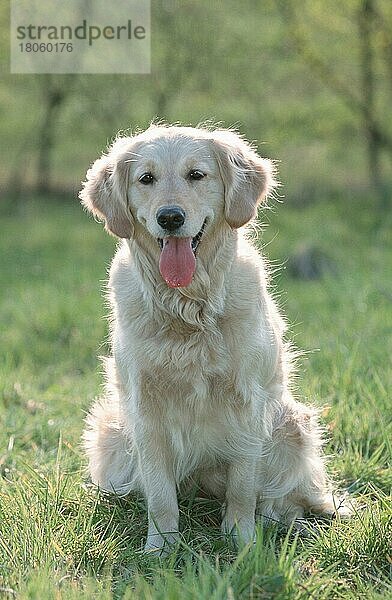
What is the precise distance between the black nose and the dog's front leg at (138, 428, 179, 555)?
2.75 feet

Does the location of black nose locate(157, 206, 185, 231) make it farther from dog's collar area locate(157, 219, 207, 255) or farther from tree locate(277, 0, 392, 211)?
tree locate(277, 0, 392, 211)

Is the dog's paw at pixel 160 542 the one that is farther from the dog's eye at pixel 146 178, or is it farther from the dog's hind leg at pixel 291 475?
the dog's eye at pixel 146 178

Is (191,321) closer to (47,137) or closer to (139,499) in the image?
(139,499)

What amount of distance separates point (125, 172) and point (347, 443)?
1817 mm

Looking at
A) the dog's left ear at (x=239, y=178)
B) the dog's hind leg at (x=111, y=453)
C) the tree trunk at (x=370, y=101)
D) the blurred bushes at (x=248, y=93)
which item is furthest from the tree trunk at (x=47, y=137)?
the dog's left ear at (x=239, y=178)

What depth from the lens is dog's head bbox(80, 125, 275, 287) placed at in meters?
3.33

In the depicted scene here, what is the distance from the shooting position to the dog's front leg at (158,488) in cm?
346

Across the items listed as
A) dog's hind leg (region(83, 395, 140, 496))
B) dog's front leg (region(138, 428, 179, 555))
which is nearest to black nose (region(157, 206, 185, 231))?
dog's front leg (region(138, 428, 179, 555))

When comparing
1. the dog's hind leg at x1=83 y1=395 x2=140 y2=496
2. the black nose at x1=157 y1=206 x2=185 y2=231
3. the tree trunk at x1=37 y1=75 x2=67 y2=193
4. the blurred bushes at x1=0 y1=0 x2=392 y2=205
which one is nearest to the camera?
the black nose at x1=157 y1=206 x2=185 y2=231

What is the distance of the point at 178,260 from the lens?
11.1 feet

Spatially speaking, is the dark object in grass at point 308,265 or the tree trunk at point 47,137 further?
the tree trunk at point 47,137

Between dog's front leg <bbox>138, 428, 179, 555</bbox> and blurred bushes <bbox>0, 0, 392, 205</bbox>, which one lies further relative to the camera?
blurred bushes <bbox>0, 0, 392, 205</bbox>

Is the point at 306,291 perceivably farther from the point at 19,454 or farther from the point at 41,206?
the point at 41,206

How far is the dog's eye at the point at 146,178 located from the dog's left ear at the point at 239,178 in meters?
0.29
